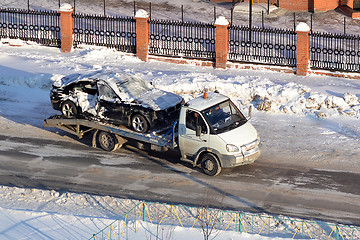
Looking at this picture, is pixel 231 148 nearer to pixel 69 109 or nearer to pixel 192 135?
pixel 192 135

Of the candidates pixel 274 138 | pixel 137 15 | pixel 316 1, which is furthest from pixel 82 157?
pixel 316 1

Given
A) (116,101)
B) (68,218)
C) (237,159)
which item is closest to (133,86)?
(116,101)

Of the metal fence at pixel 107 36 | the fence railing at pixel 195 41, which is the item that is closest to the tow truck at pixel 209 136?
the fence railing at pixel 195 41

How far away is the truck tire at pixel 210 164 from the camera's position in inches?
666

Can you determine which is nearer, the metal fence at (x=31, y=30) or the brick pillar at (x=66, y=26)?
the brick pillar at (x=66, y=26)

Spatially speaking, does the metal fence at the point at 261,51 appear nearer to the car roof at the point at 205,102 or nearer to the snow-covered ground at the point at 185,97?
the snow-covered ground at the point at 185,97

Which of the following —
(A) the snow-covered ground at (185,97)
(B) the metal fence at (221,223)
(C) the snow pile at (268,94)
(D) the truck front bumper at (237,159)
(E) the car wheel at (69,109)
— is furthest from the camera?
(C) the snow pile at (268,94)

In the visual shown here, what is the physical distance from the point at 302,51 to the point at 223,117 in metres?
8.63

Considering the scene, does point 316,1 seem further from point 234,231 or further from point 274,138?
point 234,231

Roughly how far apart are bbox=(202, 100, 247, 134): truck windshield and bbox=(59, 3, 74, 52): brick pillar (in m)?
11.4

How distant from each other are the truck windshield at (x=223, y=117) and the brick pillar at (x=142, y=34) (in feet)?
30.9

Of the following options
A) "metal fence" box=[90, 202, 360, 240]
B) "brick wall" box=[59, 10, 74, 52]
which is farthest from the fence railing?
"metal fence" box=[90, 202, 360, 240]

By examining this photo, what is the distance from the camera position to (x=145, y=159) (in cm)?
1828

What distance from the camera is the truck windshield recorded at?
56.0ft
